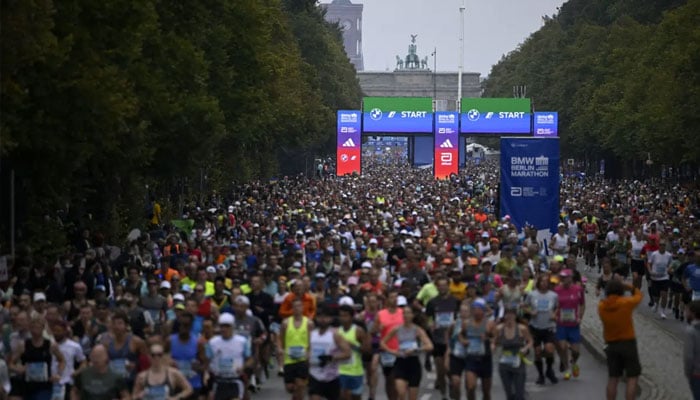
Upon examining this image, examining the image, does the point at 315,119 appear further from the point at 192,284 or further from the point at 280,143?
the point at 192,284

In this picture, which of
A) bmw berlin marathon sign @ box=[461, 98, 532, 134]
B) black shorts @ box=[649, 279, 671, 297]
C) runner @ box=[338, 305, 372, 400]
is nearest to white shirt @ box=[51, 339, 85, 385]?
runner @ box=[338, 305, 372, 400]

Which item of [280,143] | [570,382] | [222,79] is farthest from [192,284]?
[280,143]

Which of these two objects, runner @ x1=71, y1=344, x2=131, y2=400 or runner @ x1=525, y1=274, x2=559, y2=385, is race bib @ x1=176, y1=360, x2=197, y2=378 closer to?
runner @ x1=71, y1=344, x2=131, y2=400

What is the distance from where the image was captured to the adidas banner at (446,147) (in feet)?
300

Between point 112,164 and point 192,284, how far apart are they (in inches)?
530

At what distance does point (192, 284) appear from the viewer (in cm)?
2286

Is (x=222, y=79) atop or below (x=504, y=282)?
atop

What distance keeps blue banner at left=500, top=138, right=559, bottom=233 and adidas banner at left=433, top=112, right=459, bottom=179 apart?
173 ft

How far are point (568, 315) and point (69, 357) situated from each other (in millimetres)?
6749

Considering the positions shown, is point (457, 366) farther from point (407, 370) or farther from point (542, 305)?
point (542, 305)

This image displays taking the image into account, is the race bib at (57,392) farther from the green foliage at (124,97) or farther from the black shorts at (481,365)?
the green foliage at (124,97)

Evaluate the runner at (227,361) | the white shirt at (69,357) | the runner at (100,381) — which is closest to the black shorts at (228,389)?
the runner at (227,361)

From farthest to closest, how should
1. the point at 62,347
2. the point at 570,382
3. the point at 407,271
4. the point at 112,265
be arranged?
the point at 112,265 → the point at 407,271 → the point at 570,382 → the point at 62,347

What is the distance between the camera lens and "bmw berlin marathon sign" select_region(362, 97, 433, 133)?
92.0 m
